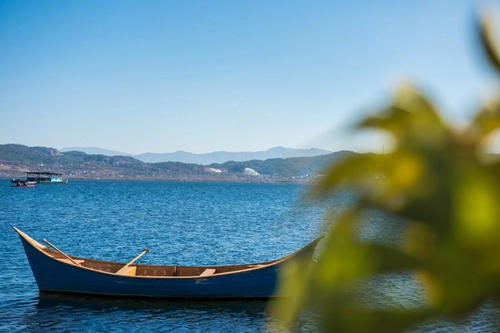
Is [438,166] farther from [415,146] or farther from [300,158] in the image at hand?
[300,158]

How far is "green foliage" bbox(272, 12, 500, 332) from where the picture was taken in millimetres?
1177

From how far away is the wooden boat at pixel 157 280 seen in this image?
22.8m

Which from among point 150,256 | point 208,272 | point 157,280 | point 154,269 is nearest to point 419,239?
point 157,280

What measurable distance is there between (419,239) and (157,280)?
22858 millimetres

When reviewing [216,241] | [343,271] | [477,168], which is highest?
[477,168]

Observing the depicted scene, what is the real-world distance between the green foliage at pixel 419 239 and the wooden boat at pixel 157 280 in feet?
70.0

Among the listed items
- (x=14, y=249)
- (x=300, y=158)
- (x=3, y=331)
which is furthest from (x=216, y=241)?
(x=300, y=158)

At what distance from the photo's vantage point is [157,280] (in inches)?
911

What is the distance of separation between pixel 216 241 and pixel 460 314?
47.9 metres

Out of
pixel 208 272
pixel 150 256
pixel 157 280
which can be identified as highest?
pixel 208 272

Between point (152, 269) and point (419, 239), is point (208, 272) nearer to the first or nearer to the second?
point (152, 269)

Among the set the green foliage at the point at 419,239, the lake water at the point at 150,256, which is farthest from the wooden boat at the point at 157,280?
the green foliage at the point at 419,239

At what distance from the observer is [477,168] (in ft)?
3.92

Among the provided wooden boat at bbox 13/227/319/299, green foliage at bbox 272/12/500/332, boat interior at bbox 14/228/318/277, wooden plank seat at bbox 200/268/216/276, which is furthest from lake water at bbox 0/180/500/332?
boat interior at bbox 14/228/318/277
